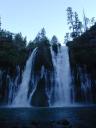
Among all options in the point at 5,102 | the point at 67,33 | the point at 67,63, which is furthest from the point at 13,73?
the point at 67,33

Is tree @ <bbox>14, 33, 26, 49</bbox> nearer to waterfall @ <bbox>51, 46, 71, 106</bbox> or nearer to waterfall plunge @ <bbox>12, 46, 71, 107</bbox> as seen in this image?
waterfall plunge @ <bbox>12, 46, 71, 107</bbox>

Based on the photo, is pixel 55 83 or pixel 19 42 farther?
pixel 19 42

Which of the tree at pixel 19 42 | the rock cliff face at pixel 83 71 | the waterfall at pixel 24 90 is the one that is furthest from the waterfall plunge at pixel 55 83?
A: the tree at pixel 19 42

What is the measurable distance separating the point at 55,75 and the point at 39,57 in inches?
207

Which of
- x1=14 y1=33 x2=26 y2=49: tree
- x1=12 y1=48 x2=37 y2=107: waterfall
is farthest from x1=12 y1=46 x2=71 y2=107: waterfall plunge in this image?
x1=14 y1=33 x2=26 y2=49: tree

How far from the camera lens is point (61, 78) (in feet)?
173

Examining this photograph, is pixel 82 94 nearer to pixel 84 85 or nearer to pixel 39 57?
pixel 84 85

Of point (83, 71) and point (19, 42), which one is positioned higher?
point (19, 42)

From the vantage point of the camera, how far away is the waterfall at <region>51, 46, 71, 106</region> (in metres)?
49.9

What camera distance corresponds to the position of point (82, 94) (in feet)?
167

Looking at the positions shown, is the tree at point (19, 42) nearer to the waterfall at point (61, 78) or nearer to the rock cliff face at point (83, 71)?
the waterfall at point (61, 78)

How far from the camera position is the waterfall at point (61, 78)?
49.9 meters

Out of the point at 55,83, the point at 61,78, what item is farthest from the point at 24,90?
the point at 61,78

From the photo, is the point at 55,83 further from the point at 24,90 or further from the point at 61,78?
the point at 24,90
